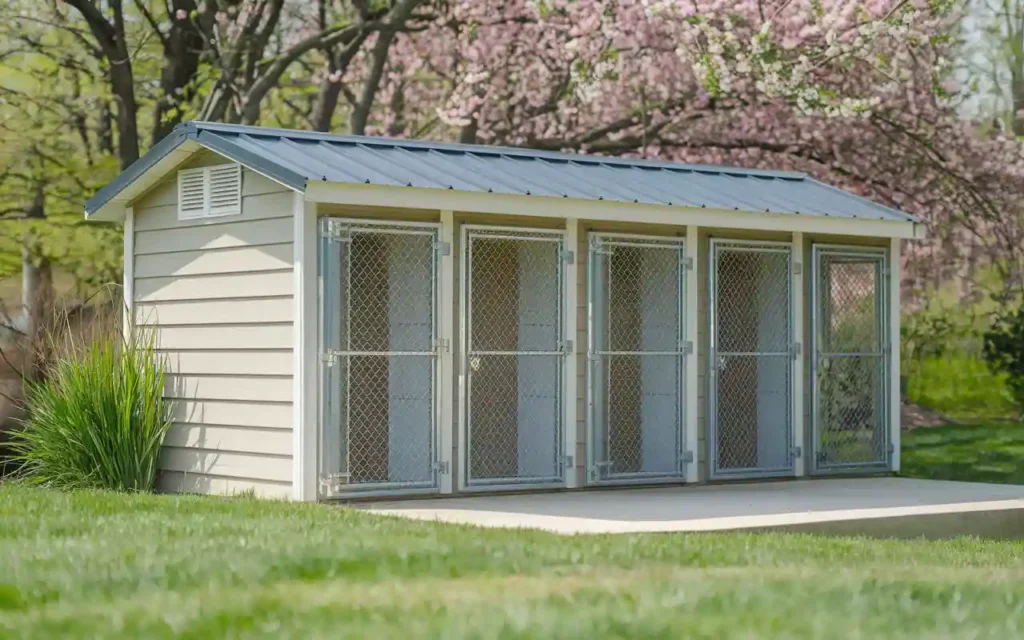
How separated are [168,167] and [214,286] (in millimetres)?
1017

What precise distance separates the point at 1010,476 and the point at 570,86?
7534mm

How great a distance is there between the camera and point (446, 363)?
10.8 m

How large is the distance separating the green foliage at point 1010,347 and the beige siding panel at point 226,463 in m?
12.8

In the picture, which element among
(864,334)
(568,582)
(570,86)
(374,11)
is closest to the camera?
(568,582)

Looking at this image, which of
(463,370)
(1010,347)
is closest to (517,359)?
(463,370)

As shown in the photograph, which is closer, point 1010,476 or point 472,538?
point 472,538

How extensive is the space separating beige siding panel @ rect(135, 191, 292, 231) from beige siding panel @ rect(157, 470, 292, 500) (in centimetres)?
172

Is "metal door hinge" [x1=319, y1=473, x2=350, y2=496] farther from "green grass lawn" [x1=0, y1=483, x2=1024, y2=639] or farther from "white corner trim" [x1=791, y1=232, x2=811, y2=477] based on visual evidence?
"white corner trim" [x1=791, y1=232, x2=811, y2=477]

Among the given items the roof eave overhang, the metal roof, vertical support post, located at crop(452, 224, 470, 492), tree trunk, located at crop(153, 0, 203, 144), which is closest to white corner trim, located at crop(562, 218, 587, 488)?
the metal roof

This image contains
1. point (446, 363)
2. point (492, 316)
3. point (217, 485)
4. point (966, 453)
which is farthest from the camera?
point (966, 453)

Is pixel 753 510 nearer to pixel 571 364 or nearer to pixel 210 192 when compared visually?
pixel 571 364

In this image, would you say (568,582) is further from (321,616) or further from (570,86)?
(570,86)

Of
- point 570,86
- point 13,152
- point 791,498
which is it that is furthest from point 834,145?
point 13,152

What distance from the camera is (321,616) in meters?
5.40
